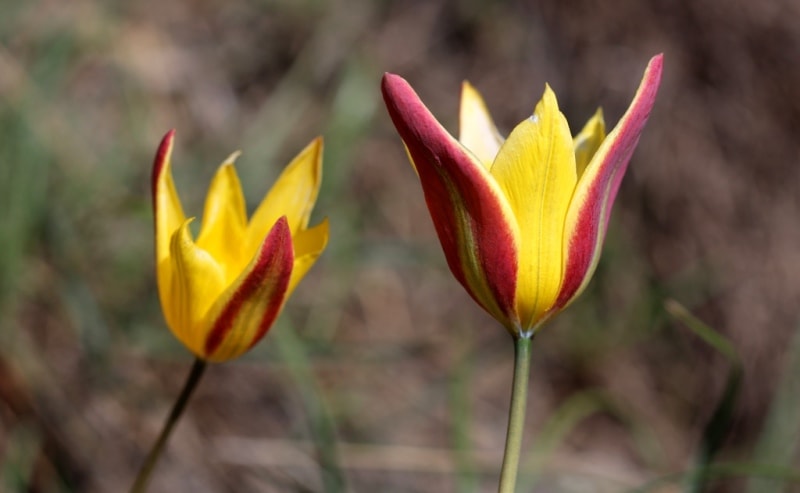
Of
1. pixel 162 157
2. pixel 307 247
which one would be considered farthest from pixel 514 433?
pixel 162 157

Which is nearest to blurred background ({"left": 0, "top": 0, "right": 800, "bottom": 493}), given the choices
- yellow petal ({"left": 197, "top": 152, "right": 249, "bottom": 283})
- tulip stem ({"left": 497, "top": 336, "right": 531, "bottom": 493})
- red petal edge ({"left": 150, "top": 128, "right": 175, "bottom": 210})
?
yellow petal ({"left": 197, "top": 152, "right": 249, "bottom": 283})

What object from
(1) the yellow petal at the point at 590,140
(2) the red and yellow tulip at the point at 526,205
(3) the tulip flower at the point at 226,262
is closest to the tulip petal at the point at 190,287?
(3) the tulip flower at the point at 226,262

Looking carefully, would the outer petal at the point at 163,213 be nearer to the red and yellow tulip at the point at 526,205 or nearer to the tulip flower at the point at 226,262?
the tulip flower at the point at 226,262

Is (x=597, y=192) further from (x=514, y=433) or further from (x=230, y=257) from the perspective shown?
(x=230, y=257)

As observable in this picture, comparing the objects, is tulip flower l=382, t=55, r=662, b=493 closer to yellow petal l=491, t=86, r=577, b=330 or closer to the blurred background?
yellow petal l=491, t=86, r=577, b=330

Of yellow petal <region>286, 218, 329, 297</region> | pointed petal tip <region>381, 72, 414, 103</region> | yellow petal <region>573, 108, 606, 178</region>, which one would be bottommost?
yellow petal <region>286, 218, 329, 297</region>
